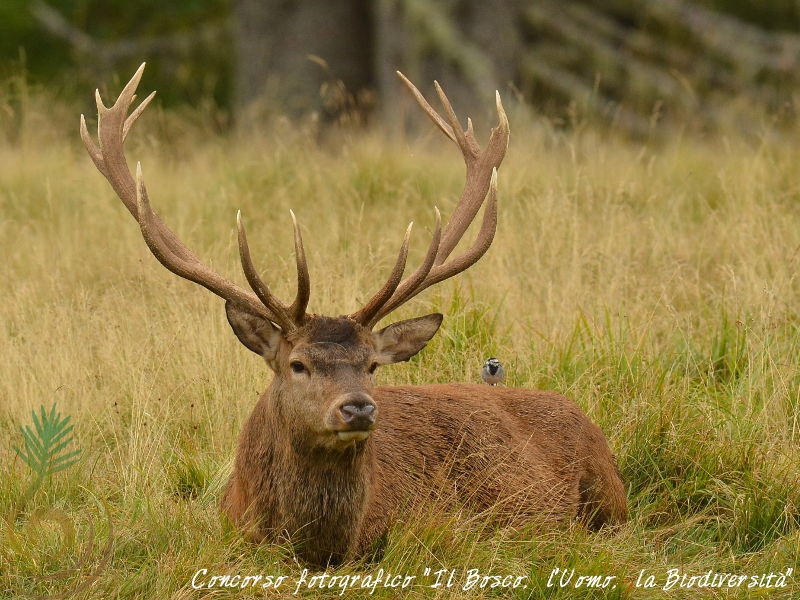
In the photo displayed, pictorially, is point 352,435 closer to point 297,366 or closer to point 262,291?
point 297,366

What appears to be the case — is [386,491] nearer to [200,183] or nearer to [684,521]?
[684,521]

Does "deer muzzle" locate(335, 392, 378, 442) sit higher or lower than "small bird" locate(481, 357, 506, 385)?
higher

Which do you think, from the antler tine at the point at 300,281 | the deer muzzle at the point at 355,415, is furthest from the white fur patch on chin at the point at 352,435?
the antler tine at the point at 300,281

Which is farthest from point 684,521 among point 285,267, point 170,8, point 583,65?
point 170,8

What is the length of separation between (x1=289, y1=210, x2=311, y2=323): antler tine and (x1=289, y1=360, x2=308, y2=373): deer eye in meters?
0.18

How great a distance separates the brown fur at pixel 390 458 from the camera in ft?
14.6

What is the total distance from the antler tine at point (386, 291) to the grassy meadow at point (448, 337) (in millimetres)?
800

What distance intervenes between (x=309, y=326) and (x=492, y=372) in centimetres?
149

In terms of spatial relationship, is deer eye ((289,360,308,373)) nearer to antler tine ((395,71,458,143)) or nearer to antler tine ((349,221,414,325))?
antler tine ((349,221,414,325))

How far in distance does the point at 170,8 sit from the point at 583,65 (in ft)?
30.0

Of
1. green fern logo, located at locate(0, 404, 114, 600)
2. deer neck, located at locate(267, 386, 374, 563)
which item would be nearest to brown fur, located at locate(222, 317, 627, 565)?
deer neck, located at locate(267, 386, 374, 563)

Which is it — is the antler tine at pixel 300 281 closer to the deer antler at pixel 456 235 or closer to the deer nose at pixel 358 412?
the deer antler at pixel 456 235

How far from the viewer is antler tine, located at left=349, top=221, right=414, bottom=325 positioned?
445cm

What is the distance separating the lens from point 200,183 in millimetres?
8516
